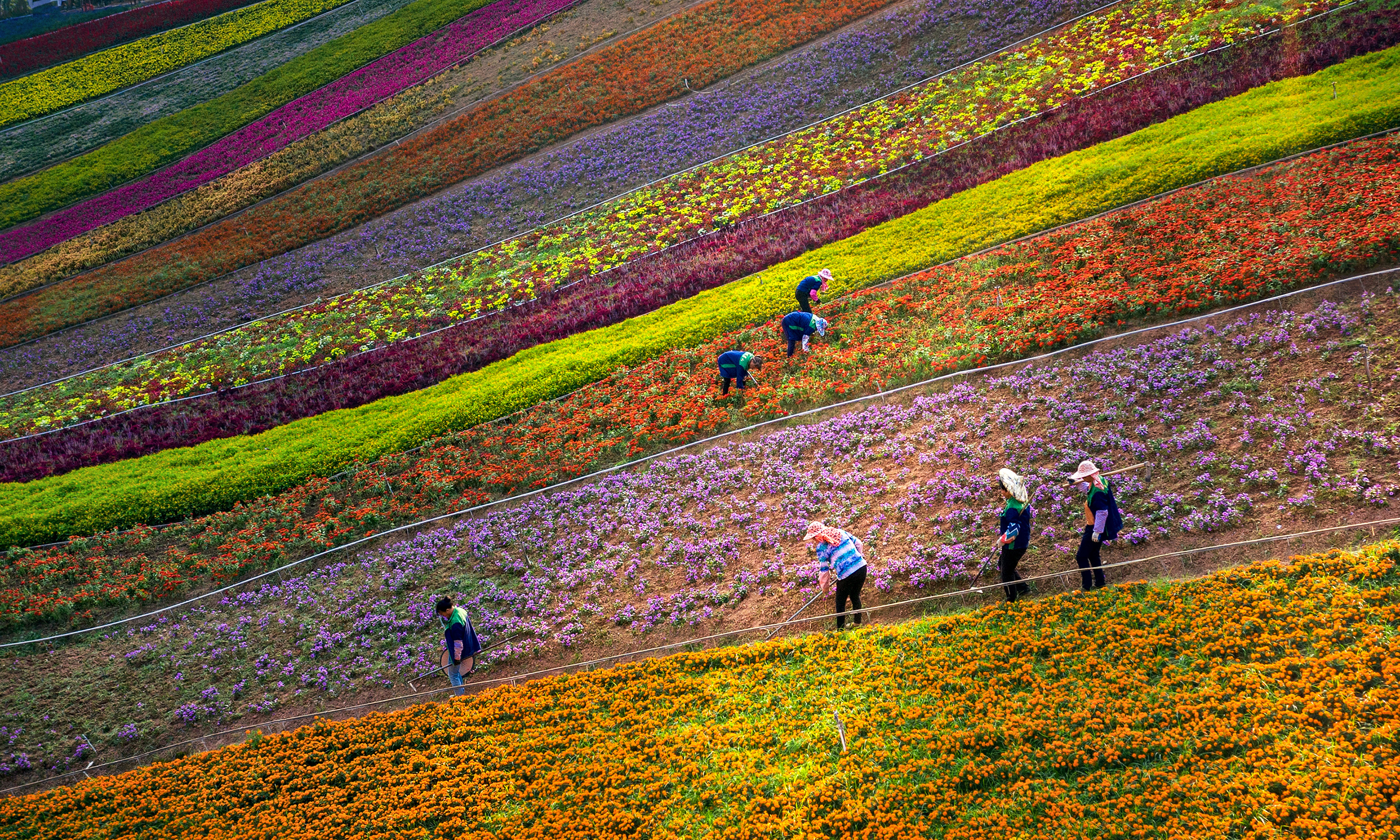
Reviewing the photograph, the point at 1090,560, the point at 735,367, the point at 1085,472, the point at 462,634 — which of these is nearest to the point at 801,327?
the point at 735,367

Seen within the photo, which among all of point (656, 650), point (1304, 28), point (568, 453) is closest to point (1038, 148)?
point (1304, 28)

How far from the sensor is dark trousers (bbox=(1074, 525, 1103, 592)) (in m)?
Result: 12.6

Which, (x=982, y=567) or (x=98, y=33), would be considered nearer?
(x=982, y=567)

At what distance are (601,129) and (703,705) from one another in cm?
3697

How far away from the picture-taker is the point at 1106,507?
12.3m

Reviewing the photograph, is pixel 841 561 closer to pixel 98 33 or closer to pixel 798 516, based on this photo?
pixel 798 516

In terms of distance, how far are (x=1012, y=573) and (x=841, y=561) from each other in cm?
268

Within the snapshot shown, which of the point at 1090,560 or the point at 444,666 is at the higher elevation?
the point at 1090,560

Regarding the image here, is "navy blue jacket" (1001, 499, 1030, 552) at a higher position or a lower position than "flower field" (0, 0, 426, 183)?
lower

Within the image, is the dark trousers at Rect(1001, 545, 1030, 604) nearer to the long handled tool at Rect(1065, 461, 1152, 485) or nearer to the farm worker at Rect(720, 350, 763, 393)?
the long handled tool at Rect(1065, 461, 1152, 485)

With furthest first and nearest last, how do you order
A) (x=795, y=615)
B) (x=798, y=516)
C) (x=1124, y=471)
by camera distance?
(x=798, y=516) → (x=795, y=615) → (x=1124, y=471)

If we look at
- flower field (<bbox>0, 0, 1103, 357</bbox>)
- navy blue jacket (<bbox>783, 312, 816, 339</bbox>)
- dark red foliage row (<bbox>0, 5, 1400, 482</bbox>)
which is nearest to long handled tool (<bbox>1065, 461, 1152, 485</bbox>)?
navy blue jacket (<bbox>783, 312, 816, 339</bbox>)

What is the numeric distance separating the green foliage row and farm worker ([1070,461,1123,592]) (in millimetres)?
56995

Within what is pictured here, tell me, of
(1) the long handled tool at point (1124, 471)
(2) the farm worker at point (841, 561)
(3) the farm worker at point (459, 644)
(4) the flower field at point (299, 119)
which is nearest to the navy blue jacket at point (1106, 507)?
(1) the long handled tool at point (1124, 471)
